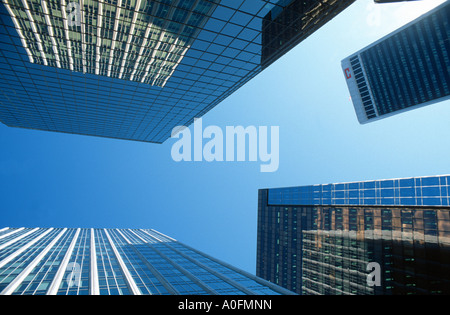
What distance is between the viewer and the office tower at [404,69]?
301ft

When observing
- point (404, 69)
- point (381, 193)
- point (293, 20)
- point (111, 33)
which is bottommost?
point (381, 193)

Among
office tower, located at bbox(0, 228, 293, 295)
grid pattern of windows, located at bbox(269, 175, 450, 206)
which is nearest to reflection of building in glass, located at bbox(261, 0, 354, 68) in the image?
office tower, located at bbox(0, 228, 293, 295)

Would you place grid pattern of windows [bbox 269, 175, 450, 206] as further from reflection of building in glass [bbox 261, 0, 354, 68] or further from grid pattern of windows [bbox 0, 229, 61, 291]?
grid pattern of windows [bbox 0, 229, 61, 291]

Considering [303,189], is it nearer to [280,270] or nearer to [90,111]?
[280,270]

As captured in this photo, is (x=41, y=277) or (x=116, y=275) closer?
(x=41, y=277)

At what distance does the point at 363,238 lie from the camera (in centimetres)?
4172

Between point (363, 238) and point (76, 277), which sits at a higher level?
point (363, 238)

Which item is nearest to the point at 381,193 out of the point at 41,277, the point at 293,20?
the point at 293,20

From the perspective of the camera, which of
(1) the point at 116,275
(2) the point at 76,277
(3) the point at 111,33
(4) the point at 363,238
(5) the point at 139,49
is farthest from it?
(4) the point at 363,238

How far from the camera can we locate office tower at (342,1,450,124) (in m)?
91.6

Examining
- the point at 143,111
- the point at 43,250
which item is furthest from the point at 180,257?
the point at 143,111

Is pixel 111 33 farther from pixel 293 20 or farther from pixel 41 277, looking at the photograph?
pixel 41 277

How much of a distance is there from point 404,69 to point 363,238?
298ft

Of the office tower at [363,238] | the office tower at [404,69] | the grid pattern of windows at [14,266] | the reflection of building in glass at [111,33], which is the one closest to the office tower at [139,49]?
the reflection of building in glass at [111,33]
